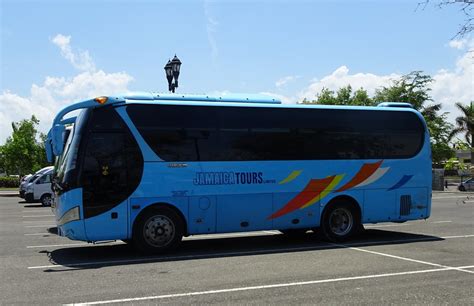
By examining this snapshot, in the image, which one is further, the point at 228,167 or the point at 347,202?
the point at 347,202

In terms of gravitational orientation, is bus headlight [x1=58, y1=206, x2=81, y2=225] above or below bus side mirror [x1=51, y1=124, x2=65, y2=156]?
below

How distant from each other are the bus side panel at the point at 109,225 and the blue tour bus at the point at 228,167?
19 mm

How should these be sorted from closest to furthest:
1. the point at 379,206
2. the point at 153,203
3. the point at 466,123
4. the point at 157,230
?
the point at 153,203
the point at 157,230
the point at 379,206
the point at 466,123

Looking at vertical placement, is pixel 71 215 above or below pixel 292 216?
above

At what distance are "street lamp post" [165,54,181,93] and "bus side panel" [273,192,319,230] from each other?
26.7 ft

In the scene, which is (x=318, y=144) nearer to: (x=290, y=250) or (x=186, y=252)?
(x=290, y=250)

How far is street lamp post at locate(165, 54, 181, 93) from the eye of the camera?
1834cm

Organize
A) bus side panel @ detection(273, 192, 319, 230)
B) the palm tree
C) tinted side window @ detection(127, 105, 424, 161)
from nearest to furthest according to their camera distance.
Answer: tinted side window @ detection(127, 105, 424, 161)
bus side panel @ detection(273, 192, 319, 230)
the palm tree

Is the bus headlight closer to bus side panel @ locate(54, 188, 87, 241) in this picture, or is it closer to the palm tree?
bus side panel @ locate(54, 188, 87, 241)

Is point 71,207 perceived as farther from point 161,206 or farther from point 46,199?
point 46,199

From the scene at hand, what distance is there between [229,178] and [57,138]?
3.64 meters

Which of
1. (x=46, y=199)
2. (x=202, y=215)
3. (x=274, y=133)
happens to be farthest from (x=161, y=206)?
(x=46, y=199)

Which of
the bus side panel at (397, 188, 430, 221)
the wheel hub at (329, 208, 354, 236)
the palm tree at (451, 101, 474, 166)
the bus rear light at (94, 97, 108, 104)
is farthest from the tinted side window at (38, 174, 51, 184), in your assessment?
the palm tree at (451, 101, 474, 166)

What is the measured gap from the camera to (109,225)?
10242mm
